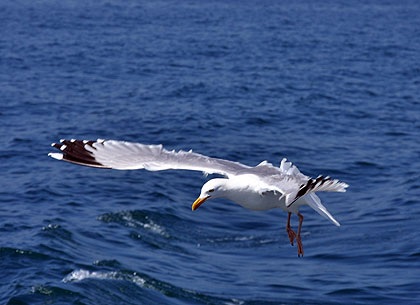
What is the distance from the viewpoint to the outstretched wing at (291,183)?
10195mm

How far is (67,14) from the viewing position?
71125 mm

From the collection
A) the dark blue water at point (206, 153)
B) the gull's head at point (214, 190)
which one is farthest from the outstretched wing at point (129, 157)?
the dark blue water at point (206, 153)

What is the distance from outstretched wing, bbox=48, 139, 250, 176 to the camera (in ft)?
43.3

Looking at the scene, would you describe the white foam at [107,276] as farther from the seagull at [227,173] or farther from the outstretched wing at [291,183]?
the outstretched wing at [291,183]

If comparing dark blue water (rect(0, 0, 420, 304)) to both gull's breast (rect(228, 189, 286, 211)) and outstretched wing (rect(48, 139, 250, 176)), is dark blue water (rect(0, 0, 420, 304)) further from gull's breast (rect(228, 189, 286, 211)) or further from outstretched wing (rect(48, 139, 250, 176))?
gull's breast (rect(228, 189, 286, 211))

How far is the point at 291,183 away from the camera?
1169 centimetres

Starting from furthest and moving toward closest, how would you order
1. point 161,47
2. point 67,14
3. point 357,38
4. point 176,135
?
point 67,14 < point 357,38 < point 161,47 < point 176,135

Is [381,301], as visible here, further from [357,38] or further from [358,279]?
[357,38]

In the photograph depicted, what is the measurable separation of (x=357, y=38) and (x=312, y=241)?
39.8 meters

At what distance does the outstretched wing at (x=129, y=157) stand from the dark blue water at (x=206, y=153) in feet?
24.6

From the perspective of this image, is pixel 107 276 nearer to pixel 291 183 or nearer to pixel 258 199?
pixel 258 199

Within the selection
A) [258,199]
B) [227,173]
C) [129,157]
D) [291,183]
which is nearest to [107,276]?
[129,157]

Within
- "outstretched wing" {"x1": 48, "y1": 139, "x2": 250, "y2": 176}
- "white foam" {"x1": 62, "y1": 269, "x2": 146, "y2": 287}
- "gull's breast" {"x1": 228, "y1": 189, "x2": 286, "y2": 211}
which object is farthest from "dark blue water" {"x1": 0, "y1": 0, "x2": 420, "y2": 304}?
"gull's breast" {"x1": 228, "y1": 189, "x2": 286, "y2": 211}

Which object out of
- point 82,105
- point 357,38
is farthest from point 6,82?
point 357,38
